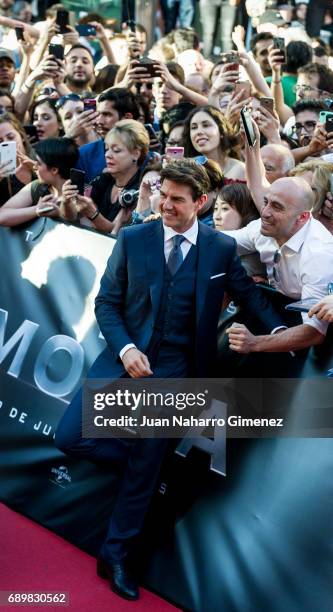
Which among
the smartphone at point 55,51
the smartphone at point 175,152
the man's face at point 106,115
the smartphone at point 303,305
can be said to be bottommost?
the man's face at point 106,115

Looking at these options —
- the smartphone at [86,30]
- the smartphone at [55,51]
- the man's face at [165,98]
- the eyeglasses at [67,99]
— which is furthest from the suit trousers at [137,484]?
the smartphone at [86,30]

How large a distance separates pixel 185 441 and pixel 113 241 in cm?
118

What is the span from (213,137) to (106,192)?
793 mm

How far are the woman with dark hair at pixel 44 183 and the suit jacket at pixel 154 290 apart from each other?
1170 millimetres

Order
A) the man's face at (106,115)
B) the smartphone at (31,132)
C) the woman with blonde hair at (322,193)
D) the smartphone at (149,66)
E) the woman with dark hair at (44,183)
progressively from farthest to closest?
the smartphone at (31,132) → the smartphone at (149,66) → the man's face at (106,115) → the woman with dark hair at (44,183) → the woman with blonde hair at (322,193)

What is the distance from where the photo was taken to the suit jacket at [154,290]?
5008 mm

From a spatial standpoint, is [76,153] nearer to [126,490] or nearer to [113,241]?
[113,241]

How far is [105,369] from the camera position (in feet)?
17.1

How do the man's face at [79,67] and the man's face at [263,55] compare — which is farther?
the man's face at [263,55]

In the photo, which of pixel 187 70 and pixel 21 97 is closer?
pixel 21 97

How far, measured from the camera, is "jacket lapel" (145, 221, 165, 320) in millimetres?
5004

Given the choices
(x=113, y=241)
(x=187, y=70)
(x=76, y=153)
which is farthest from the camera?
(x=187, y=70)

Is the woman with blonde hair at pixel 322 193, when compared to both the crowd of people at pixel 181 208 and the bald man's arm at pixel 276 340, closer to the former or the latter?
the crowd of people at pixel 181 208

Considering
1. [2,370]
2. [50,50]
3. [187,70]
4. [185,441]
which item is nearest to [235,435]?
[185,441]
